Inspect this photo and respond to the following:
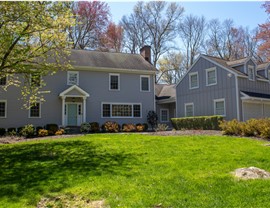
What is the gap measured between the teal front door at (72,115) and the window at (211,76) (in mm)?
10537

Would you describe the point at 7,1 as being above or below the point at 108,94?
above

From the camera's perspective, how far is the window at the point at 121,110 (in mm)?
22948

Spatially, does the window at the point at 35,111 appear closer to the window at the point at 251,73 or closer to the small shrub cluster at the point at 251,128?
the small shrub cluster at the point at 251,128

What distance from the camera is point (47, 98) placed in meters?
21.2

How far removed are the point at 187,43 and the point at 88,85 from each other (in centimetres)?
2354

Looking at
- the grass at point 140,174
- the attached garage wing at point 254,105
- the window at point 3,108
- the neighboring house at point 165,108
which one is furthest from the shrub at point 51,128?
the attached garage wing at point 254,105

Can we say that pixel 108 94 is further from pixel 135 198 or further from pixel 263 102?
pixel 135 198

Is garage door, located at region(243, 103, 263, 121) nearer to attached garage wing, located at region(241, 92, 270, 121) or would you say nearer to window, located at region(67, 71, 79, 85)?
attached garage wing, located at region(241, 92, 270, 121)

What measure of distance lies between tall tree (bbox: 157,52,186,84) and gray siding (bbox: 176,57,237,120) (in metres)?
16.9

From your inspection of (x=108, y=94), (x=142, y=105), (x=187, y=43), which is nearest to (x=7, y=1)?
(x=108, y=94)

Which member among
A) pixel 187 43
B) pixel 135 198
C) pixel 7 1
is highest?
pixel 187 43

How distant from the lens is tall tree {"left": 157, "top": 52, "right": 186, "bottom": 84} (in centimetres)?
4100

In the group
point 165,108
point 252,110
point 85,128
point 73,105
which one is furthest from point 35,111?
point 252,110

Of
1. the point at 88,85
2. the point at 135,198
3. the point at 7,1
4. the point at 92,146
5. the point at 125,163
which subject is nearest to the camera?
the point at 135,198
